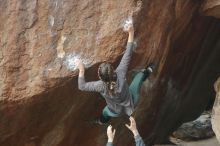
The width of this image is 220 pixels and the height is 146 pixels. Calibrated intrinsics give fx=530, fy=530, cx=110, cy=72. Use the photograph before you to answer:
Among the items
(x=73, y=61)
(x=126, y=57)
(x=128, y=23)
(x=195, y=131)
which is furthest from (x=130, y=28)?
(x=195, y=131)

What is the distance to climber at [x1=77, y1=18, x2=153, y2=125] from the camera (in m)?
7.48

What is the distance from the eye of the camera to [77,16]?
8203mm

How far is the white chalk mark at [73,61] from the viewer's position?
8211mm

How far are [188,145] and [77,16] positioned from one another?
519cm

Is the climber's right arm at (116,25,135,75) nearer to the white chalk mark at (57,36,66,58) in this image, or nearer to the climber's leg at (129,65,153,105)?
the climber's leg at (129,65,153,105)

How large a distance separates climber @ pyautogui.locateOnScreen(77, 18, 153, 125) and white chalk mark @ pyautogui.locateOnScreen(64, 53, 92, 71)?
→ 0.21 feet

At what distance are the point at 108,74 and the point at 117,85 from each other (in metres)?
0.45

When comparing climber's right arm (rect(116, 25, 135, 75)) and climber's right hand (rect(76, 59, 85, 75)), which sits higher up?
climber's right arm (rect(116, 25, 135, 75))

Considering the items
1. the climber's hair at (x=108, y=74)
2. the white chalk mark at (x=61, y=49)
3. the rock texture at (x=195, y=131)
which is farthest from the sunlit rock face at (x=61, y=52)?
the rock texture at (x=195, y=131)

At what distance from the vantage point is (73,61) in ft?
27.0

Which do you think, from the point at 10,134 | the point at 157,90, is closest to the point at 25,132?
the point at 10,134

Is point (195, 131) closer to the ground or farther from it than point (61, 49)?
closer to the ground

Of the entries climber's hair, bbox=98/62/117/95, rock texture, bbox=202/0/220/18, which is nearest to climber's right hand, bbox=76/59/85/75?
climber's hair, bbox=98/62/117/95

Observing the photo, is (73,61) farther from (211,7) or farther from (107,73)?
(211,7)
